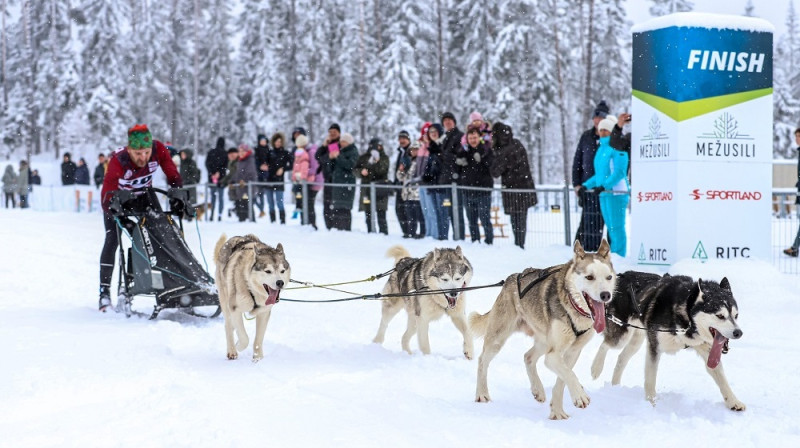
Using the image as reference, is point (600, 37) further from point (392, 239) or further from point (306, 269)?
point (306, 269)

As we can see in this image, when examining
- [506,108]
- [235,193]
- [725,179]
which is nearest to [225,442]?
[725,179]

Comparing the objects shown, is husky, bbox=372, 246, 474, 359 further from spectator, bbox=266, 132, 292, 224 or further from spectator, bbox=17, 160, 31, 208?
spectator, bbox=17, 160, 31, 208

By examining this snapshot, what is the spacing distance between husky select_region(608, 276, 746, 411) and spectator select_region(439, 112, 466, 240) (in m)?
7.35

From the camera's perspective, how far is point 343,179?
49.3ft

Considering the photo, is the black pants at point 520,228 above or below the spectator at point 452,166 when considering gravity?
below

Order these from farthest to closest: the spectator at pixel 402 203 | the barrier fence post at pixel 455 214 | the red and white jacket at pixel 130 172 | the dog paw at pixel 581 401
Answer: the spectator at pixel 402 203, the barrier fence post at pixel 455 214, the red and white jacket at pixel 130 172, the dog paw at pixel 581 401

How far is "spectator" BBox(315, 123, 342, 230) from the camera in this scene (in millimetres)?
14914

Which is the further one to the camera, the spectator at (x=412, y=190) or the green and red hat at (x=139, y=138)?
the spectator at (x=412, y=190)

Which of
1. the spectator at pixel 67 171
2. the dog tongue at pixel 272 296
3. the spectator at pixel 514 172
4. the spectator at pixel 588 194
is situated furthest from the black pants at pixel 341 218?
the spectator at pixel 67 171

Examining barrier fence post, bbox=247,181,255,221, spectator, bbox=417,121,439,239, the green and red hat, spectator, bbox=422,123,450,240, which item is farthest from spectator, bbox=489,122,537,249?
barrier fence post, bbox=247,181,255,221

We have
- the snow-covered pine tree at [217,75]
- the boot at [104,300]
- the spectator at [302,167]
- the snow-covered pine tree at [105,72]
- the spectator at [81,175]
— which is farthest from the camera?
the snow-covered pine tree at [217,75]

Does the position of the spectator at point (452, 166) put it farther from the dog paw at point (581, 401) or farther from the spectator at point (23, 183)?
the spectator at point (23, 183)

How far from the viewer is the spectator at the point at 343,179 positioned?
48.1ft

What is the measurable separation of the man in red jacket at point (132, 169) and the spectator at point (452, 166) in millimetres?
5277
